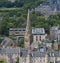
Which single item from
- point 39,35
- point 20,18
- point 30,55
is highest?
point 30,55

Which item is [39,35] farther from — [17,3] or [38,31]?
[17,3]

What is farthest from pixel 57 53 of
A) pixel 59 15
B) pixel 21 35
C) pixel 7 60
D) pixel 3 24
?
pixel 59 15

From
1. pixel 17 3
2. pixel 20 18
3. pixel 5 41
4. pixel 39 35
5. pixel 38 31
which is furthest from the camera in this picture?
pixel 17 3

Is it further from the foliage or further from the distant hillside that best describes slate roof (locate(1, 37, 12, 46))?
the distant hillside

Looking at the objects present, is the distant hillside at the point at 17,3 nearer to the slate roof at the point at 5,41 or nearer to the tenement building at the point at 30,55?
the slate roof at the point at 5,41

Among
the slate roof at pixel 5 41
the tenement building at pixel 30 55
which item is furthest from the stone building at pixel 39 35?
the tenement building at pixel 30 55

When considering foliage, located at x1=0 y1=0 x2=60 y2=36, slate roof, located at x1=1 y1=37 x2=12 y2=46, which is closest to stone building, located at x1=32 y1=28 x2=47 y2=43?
foliage, located at x1=0 y1=0 x2=60 y2=36

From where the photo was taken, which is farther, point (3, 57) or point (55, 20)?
point (55, 20)

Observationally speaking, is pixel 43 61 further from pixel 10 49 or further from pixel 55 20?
pixel 55 20

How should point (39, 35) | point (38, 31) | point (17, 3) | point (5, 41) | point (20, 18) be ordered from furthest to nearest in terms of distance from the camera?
point (17, 3)
point (20, 18)
point (38, 31)
point (39, 35)
point (5, 41)

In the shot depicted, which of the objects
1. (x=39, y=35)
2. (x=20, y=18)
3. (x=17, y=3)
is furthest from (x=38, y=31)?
(x=17, y=3)

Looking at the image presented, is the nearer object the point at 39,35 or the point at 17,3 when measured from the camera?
the point at 39,35
